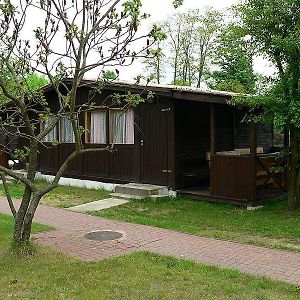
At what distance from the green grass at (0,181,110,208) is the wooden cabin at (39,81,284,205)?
2.36ft

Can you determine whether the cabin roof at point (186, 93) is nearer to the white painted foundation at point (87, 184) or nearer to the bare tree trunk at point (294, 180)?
the bare tree trunk at point (294, 180)

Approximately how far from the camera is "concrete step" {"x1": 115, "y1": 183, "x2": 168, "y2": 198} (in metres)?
11.7

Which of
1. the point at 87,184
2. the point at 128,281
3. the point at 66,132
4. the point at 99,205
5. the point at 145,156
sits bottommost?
the point at 128,281

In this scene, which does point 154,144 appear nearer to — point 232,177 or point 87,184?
point 232,177

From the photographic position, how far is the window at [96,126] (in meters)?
14.0

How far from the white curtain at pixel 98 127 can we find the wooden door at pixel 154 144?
166cm

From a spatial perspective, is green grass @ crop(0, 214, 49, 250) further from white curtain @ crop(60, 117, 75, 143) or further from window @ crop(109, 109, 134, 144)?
white curtain @ crop(60, 117, 75, 143)

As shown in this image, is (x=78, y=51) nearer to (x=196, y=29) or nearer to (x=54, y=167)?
(x=54, y=167)

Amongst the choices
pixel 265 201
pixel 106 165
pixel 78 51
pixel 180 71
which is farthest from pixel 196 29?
pixel 78 51

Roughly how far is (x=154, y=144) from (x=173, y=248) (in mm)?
5549

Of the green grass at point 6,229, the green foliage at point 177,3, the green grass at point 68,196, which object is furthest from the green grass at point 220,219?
the green foliage at point 177,3

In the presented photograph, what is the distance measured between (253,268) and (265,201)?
514cm

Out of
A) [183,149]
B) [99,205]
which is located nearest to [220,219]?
[99,205]

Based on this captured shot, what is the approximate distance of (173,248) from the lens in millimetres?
7176
